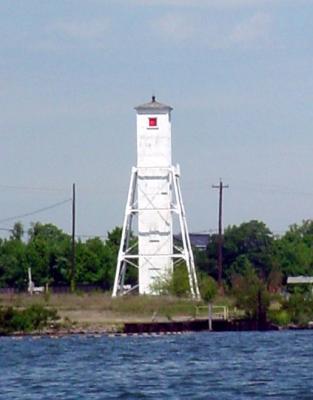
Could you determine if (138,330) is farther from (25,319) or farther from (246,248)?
(246,248)

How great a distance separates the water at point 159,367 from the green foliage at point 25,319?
466 cm

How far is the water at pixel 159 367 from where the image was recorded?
152 feet

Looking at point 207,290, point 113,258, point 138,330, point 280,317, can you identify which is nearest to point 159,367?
point 138,330

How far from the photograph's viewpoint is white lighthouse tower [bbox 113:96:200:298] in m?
93.8

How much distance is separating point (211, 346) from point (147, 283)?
26.0 meters

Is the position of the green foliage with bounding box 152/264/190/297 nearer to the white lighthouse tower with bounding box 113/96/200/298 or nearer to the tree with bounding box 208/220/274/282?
the white lighthouse tower with bounding box 113/96/200/298

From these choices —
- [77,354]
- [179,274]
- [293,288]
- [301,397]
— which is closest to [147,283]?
[179,274]

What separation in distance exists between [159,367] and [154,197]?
37839 mm

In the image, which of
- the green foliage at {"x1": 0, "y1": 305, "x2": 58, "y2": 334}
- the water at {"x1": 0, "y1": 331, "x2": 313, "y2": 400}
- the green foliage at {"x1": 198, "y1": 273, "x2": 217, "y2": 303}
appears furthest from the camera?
the green foliage at {"x1": 198, "y1": 273, "x2": 217, "y2": 303}

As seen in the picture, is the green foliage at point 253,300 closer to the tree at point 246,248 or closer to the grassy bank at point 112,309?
the grassy bank at point 112,309

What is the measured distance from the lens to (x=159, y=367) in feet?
186

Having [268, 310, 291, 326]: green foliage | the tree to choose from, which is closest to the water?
[268, 310, 291, 326]: green foliage

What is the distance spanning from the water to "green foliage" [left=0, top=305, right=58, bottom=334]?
4.66 metres

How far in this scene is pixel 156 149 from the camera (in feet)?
309
